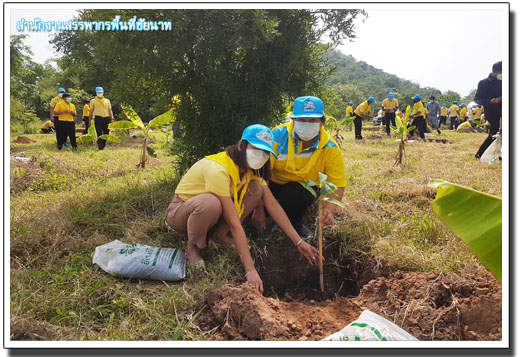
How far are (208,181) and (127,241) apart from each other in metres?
1.06

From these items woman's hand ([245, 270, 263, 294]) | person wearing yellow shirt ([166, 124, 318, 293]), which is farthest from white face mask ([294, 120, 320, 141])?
woman's hand ([245, 270, 263, 294])

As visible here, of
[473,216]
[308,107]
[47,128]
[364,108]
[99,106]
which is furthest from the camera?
[47,128]

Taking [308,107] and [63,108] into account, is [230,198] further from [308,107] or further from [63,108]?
[63,108]

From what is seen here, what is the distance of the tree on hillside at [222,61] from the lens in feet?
11.7

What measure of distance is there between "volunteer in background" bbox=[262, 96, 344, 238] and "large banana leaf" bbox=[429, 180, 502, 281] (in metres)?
1.26

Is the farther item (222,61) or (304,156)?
(222,61)

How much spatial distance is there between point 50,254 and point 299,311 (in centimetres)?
204

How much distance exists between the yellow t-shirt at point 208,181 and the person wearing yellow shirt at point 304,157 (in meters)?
0.49

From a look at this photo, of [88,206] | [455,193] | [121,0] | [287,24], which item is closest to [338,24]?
[287,24]

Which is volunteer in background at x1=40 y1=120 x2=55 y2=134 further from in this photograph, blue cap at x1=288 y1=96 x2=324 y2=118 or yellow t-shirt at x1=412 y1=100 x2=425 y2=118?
blue cap at x1=288 y1=96 x2=324 y2=118

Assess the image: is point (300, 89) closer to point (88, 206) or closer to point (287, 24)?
point (287, 24)

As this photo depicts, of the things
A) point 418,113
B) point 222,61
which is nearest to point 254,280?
point 222,61

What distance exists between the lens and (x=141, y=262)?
9.11 ft

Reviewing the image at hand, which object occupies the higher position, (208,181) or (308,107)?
(308,107)
